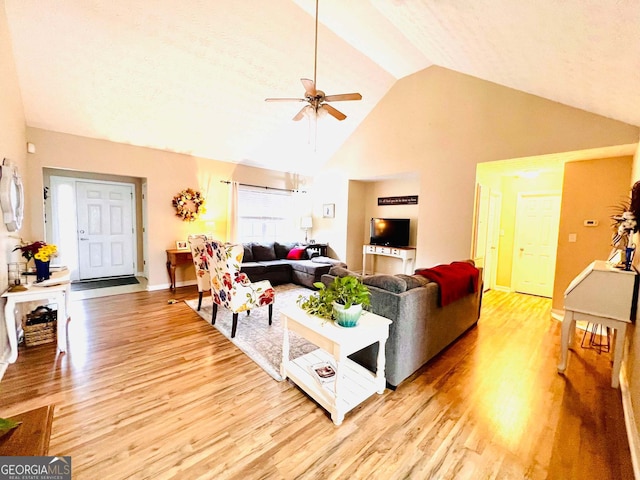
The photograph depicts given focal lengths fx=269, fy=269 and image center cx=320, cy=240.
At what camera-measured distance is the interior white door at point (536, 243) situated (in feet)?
16.0

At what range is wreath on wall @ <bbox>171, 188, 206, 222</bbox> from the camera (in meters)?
5.18

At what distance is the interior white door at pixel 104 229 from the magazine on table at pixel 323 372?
546 cm

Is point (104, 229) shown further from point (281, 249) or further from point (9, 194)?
point (281, 249)

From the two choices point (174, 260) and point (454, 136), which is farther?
point (174, 260)

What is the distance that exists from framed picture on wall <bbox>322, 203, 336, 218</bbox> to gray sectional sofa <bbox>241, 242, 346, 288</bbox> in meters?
1.23

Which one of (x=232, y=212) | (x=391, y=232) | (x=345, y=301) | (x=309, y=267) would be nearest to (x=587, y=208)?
(x=391, y=232)

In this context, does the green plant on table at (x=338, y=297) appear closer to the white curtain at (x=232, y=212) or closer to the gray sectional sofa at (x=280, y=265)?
the gray sectional sofa at (x=280, y=265)

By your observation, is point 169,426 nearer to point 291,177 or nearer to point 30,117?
point 30,117

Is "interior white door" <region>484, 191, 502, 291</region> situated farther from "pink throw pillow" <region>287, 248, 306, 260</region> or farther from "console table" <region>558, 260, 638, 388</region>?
"pink throw pillow" <region>287, 248, 306, 260</region>

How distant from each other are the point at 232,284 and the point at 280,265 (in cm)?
245

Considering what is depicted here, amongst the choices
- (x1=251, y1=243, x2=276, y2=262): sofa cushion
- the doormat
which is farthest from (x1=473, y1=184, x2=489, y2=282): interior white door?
the doormat

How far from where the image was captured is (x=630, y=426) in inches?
70.5

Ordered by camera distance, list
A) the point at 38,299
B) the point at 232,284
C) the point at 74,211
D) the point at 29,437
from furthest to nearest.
→ 1. the point at 74,211
2. the point at 232,284
3. the point at 38,299
4. the point at 29,437

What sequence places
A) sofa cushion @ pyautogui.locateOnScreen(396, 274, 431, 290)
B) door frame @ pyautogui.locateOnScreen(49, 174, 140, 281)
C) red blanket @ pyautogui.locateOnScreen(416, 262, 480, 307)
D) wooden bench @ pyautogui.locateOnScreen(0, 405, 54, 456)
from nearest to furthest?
1. wooden bench @ pyautogui.locateOnScreen(0, 405, 54, 456)
2. sofa cushion @ pyautogui.locateOnScreen(396, 274, 431, 290)
3. red blanket @ pyautogui.locateOnScreen(416, 262, 480, 307)
4. door frame @ pyautogui.locateOnScreen(49, 174, 140, 281)
